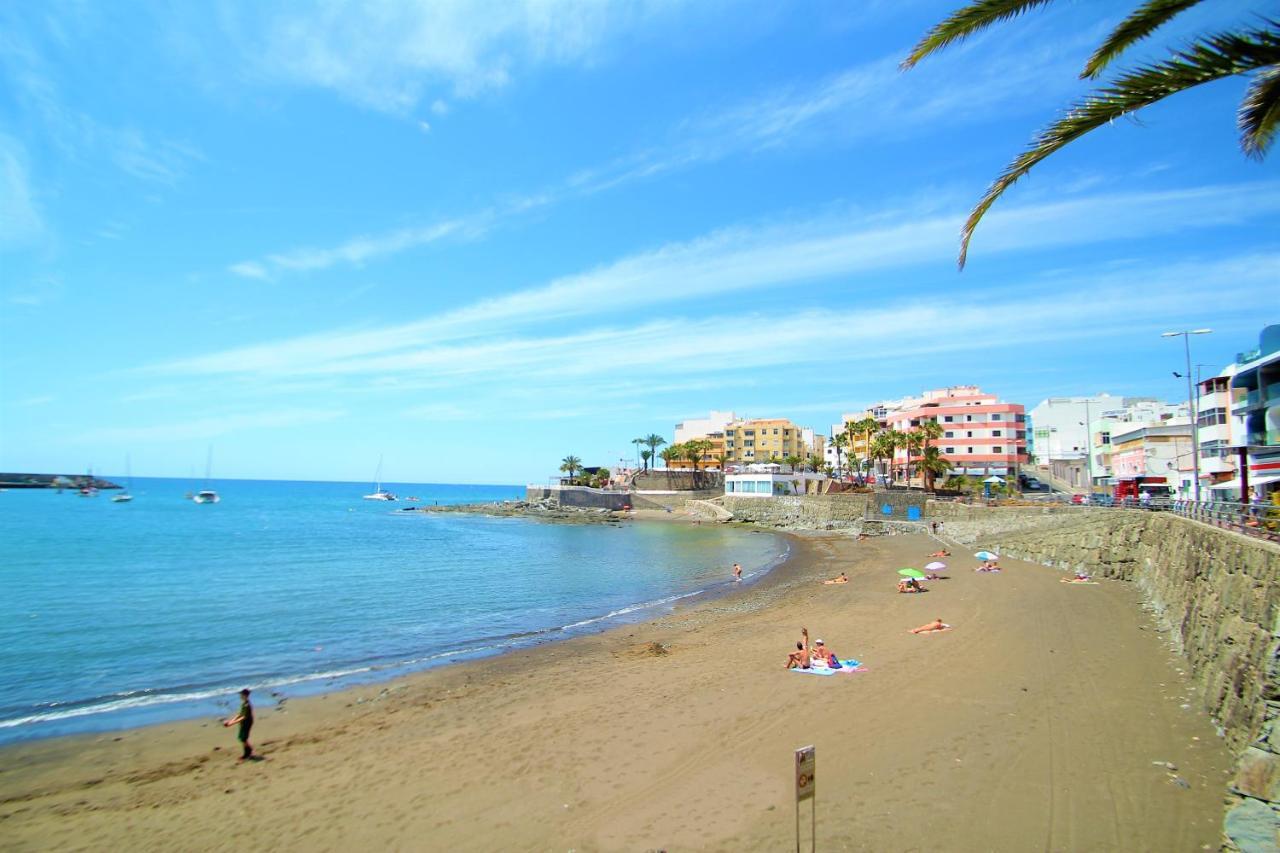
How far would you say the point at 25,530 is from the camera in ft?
249

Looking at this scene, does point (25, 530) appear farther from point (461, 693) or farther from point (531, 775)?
point (531, 775)

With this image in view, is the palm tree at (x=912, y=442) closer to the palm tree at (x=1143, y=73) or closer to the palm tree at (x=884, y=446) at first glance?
the palm tree at (x=884, y=446)

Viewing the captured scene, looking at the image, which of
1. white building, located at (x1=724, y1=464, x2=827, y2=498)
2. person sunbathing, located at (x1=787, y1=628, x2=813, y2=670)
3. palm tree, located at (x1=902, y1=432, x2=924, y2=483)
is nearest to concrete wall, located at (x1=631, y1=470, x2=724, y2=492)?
white building, located at (x1=724, y1=464, x2=827, y2=498)

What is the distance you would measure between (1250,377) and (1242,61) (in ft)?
135

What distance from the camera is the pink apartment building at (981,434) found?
80.4m

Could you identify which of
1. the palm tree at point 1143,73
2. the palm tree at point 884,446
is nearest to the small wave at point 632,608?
the palm tree at point 1143,73

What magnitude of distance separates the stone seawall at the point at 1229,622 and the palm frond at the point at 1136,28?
8.34 meters

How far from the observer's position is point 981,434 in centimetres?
8162

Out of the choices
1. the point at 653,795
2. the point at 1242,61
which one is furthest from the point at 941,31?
the point at 653,795

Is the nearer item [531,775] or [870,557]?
[531,775]

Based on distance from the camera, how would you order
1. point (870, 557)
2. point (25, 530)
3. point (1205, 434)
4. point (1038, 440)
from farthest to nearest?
point (1038, 440), point (25, 530), point (870, 557), point (1205, 434)

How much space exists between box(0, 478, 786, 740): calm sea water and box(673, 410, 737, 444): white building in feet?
272

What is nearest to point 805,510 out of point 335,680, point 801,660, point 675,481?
point 675,481

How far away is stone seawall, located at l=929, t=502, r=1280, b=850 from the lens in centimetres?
846
